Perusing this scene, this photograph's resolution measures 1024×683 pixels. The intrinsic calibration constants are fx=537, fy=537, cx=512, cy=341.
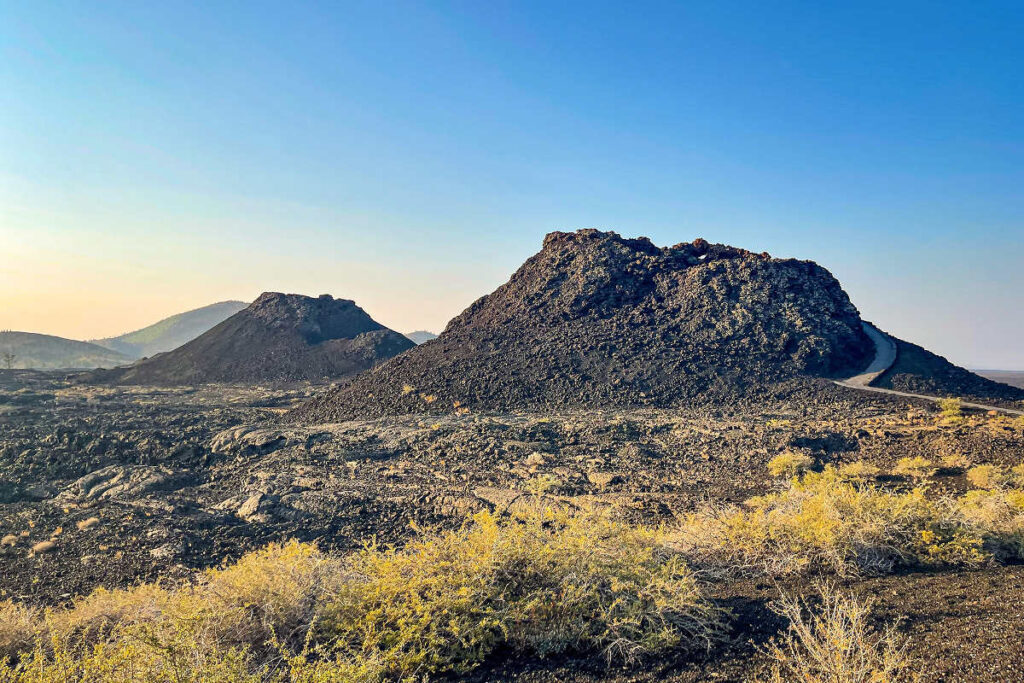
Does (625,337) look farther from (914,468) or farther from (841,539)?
(841,539)

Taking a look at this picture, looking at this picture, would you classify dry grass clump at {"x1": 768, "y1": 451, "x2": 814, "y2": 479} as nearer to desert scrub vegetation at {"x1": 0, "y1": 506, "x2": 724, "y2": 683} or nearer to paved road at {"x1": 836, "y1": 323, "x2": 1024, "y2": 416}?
desert scrub vegetation at {"x1": 0, "y1": 506, "x2": 724, "y2": 683}

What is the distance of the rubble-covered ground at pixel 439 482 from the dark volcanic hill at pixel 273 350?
2192cm

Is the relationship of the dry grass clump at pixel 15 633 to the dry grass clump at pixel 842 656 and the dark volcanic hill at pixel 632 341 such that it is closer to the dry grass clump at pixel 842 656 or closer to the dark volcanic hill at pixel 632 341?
the dry grass clump at pixel 842 656

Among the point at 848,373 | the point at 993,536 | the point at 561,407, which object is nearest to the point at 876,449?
the point at 993,536

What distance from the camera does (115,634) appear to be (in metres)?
6.10

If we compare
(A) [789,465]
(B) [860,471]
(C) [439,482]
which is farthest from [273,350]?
(B) [860,471]

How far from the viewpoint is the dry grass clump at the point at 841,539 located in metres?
7.42

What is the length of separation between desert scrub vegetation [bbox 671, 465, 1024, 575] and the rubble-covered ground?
43cm

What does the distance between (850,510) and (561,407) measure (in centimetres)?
1789

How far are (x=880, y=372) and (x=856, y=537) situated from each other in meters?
25.9

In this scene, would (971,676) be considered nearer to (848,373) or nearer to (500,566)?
(500,566)

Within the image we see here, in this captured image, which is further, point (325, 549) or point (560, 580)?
point (325, 549)

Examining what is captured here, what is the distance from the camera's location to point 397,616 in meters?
5.56

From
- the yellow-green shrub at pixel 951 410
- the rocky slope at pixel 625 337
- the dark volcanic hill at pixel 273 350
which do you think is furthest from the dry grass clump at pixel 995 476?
the dark volcanic hill at pixel 273 350
